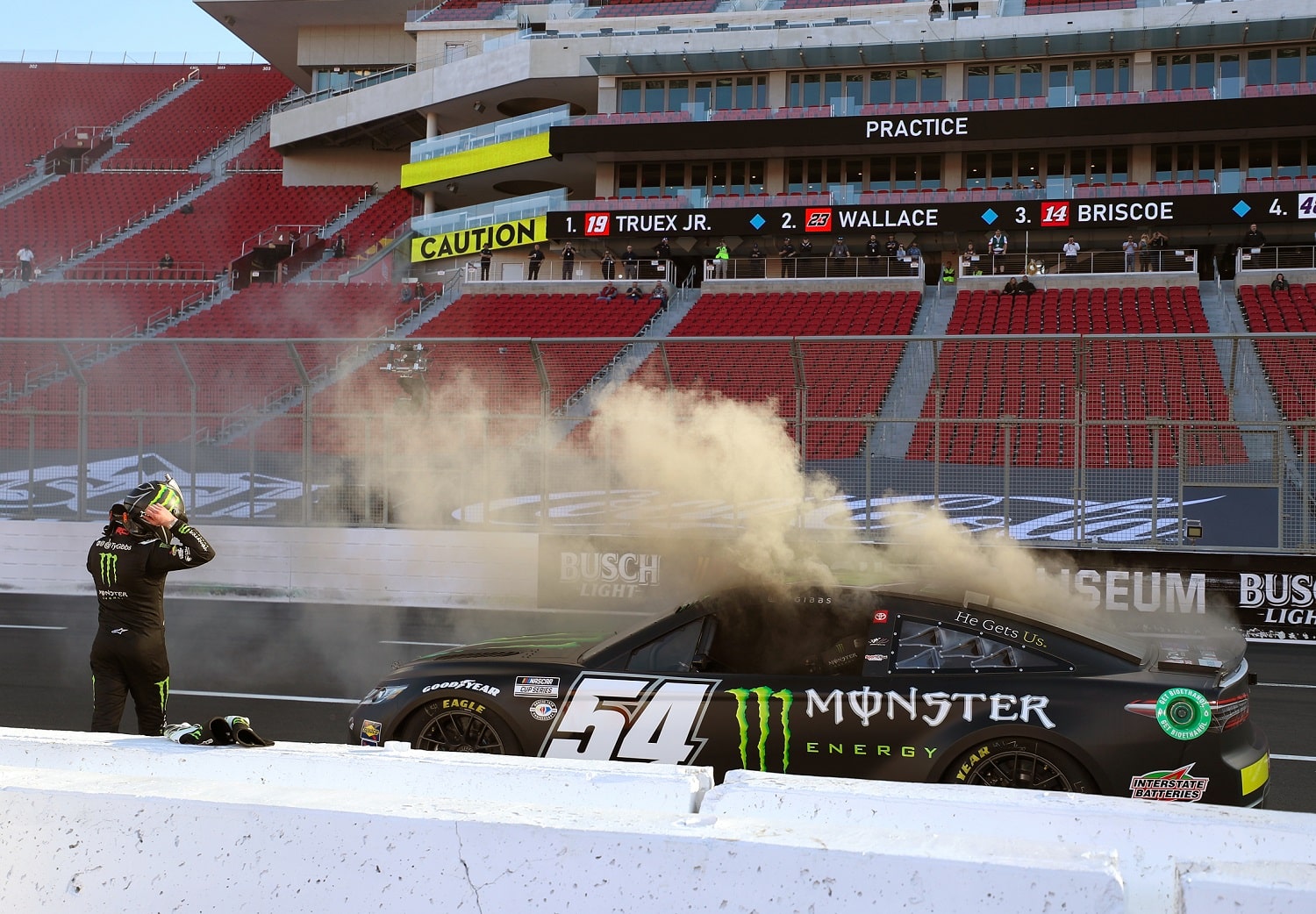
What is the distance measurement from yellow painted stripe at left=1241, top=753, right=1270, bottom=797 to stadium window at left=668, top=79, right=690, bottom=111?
30703mm

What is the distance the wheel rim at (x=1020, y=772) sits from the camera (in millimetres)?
4938

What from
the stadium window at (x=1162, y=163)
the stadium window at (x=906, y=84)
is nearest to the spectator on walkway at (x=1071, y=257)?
the stadium window at (x=1162, y=163)

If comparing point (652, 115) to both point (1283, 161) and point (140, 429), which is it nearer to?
point (1283, 161)

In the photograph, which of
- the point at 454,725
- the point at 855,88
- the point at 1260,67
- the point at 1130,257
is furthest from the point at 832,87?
the point at 454,725

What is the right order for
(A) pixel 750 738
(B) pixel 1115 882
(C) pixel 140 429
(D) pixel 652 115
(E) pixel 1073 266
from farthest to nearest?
1. (D) pixel 652 115
2. (E) pixel 1073 266
3. (C) pixel 140 429
4. (A) pixel 750 738
5. (B) pixel 1115 882

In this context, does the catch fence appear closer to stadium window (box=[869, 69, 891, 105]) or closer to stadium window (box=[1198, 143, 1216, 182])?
stadium window (box=[1198, 143, 1216, 182])

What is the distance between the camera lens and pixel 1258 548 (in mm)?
11172

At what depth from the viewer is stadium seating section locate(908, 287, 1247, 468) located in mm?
11461

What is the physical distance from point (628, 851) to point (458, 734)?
3.29m

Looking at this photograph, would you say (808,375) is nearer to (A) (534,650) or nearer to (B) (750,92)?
(A) (534,650)

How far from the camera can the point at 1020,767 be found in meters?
4.98

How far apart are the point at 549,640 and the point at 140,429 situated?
9.41m

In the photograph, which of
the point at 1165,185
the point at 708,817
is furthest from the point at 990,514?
the point at 1165,185

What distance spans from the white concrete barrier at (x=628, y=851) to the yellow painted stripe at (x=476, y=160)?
32.4 metres
